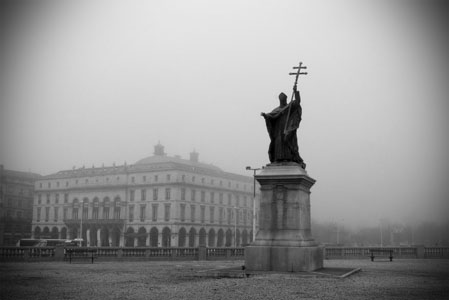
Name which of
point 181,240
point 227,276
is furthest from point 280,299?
point 181,240

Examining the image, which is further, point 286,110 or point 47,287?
point 286,110

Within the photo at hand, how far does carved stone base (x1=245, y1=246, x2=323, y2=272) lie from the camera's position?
50.2 ft

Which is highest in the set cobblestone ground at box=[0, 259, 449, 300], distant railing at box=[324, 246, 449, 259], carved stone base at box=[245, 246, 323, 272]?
carved stone base at box=[245, 246, 323, 272]

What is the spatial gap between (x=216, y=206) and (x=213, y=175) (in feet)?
19.2

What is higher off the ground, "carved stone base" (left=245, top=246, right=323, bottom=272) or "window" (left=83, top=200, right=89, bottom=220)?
"window" (left=83, top=200, right=89, bottom=220)

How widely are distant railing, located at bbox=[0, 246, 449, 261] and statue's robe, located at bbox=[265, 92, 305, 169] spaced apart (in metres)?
16.2

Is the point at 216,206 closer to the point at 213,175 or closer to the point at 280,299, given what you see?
the point at 213,175

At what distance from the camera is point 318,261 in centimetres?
1692

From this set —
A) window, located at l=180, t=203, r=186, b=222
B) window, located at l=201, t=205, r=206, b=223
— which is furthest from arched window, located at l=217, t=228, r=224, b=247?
window, located at l=180, t=203, r=186, b=222

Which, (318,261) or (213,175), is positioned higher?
(213,175)

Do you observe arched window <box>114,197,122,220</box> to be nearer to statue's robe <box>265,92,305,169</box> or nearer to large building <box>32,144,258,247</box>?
large building <box>32,144,258,247</box>

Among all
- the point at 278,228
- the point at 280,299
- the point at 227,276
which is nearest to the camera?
the point at 280,299

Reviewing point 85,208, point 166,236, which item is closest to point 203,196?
point 166,236

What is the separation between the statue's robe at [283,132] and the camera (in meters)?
16.8
